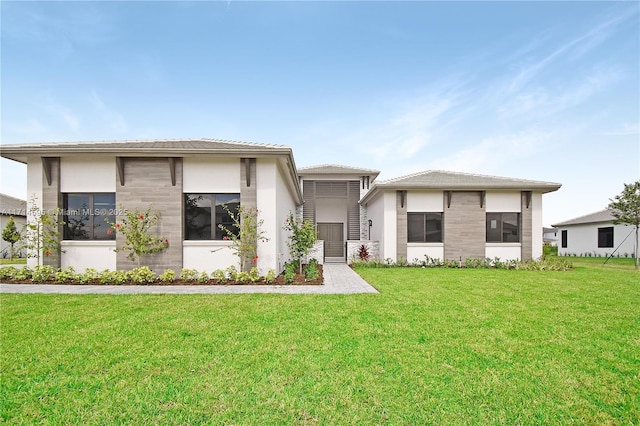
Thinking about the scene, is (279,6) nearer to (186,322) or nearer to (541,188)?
(186,322)

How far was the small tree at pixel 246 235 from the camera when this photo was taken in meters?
9.05

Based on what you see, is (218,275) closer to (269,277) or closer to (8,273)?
(269,277)

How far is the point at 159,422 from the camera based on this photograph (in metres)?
2.27

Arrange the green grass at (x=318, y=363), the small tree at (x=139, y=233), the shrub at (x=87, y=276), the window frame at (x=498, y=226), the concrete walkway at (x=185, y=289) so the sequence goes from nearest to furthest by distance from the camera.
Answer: the green grass at (x=318, y=363) < the concrete walkway at (x=185, y=289) < the shrub at (x=87, y=276) < the small tree at (x=139, y=233) < the window frame at (x=498, y=226)

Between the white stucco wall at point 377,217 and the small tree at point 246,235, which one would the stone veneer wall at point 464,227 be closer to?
the white stucco wall at point 377,217

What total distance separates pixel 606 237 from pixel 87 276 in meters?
31.8

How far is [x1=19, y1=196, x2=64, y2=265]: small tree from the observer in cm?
910

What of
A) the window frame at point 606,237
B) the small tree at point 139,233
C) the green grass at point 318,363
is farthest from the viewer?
the window frame at point 606,237

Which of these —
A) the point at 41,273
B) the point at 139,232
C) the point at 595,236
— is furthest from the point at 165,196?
the point at 595,236

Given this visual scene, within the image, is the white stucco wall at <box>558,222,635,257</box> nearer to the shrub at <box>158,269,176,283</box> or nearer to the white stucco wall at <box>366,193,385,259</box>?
the white stucco wall at <box>366,193,385,259</box>

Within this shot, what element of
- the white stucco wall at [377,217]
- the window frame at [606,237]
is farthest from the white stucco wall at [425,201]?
the window frame at [606,237]

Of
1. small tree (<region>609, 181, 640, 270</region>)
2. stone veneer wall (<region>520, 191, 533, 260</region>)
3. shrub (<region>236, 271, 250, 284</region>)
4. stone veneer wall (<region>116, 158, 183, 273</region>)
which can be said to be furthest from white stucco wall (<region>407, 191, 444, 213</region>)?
stone veneer wall (<region>116, 158, 183, 273</region>)

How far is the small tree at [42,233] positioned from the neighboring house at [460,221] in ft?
40.5

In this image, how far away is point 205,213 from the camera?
31.0 ft
